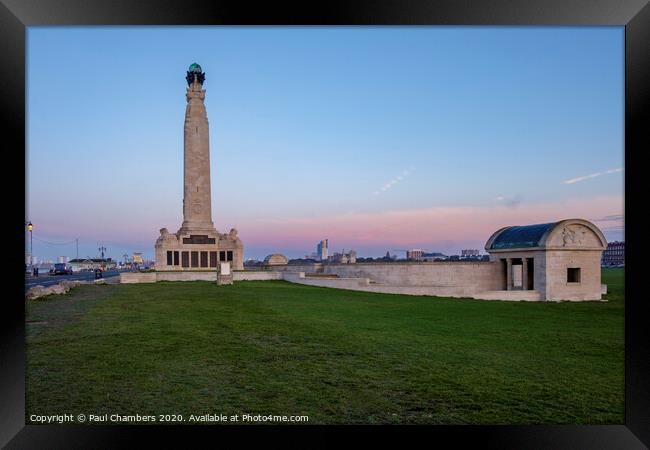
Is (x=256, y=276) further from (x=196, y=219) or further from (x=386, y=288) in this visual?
(x=196, y=219)

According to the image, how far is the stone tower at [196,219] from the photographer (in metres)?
35.4

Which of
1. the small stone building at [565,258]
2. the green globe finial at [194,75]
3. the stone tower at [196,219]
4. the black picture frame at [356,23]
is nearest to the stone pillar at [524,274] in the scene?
the small stone building at [565,258]

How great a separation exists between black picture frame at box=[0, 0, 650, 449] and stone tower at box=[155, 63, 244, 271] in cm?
2964

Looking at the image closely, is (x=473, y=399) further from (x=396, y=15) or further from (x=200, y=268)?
(x=200, y=268)

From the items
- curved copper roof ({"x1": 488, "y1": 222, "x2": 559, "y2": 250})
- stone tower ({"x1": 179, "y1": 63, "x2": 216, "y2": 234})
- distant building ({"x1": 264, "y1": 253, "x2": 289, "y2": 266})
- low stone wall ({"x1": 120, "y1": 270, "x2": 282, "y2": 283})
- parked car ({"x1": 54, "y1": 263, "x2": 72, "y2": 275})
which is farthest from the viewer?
parked car ({"x1": 54, "y1": 263, "x2": 72, "y2": 275})

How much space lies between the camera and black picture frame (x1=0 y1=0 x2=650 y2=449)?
591cm

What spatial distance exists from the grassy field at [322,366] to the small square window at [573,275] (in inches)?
486

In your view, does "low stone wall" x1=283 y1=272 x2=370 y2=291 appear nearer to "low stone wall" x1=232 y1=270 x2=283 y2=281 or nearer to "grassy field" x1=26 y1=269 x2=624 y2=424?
"low stone wall" x1=232 y1=270 x2=283 y2=281

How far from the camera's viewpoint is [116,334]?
34.2ft

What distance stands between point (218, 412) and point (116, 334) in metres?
5.15

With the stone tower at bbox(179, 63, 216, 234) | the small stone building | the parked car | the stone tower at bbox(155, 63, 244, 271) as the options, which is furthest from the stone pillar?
the parked car

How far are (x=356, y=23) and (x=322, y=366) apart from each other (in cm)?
544

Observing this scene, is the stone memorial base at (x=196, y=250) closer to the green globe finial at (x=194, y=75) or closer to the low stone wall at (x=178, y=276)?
the low stone wall at (x=178, y=276)

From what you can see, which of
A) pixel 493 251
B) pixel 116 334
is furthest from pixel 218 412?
pixel 493 251
